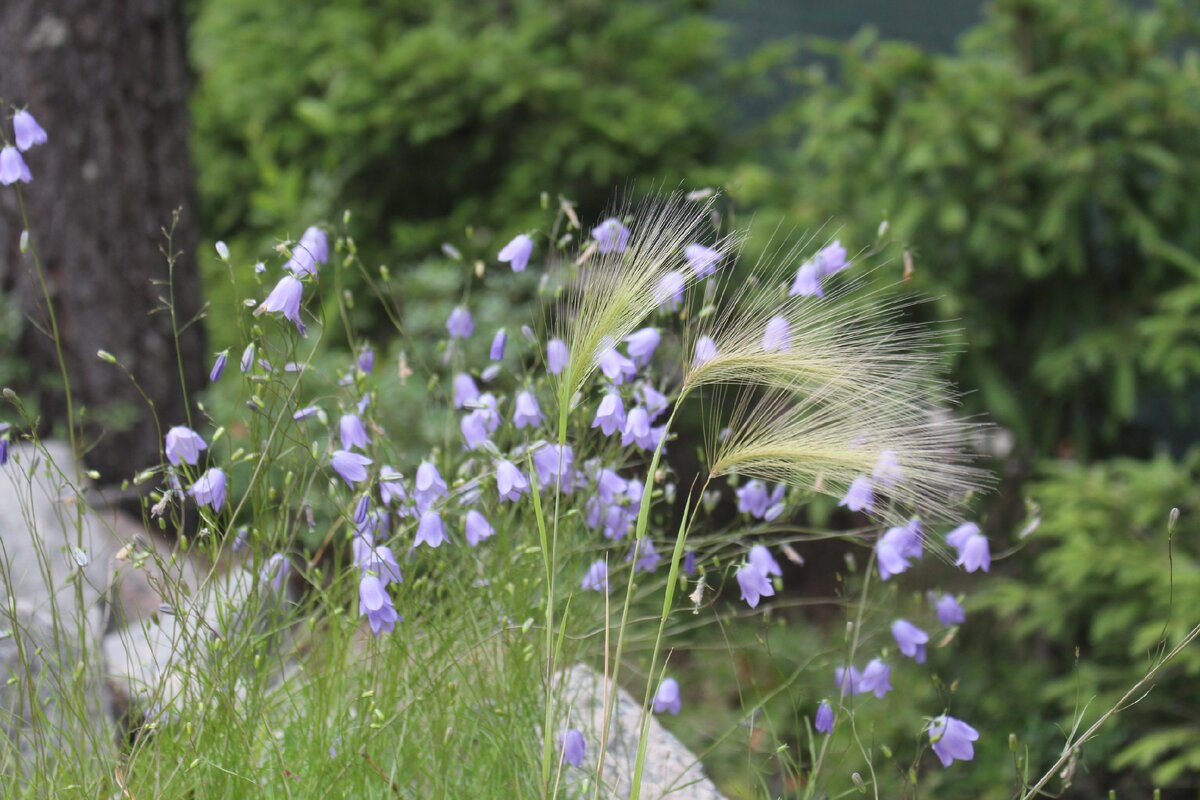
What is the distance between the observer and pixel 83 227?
3.65m

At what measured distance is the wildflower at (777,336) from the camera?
148cm

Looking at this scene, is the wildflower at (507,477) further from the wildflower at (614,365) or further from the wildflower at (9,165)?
the wildflower at (9,165)

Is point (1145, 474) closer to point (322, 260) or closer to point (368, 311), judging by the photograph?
point (322, 260)

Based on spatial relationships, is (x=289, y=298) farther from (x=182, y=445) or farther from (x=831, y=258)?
(x=831, y=258)

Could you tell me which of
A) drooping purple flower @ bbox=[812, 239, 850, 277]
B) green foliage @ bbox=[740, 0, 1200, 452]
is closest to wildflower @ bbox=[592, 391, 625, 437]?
drooping purple flower @ bbox=[812, 239, 850, 277]

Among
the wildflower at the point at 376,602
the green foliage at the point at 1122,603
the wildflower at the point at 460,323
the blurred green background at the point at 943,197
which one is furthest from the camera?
the blurred green background at the point at 943,197

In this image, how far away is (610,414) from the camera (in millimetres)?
1744

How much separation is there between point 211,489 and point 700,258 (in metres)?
0.80

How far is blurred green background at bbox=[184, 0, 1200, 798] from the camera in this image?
3381 mm

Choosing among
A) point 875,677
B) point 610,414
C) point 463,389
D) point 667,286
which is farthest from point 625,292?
point 875,677

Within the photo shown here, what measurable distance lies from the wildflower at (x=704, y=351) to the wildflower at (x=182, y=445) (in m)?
0.76

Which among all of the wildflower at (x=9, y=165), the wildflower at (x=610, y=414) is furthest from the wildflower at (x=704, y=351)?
the wildflower at (x=9, y=165)

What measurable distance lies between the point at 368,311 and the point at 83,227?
1390mm

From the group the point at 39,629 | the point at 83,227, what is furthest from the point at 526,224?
the point at 39,629
